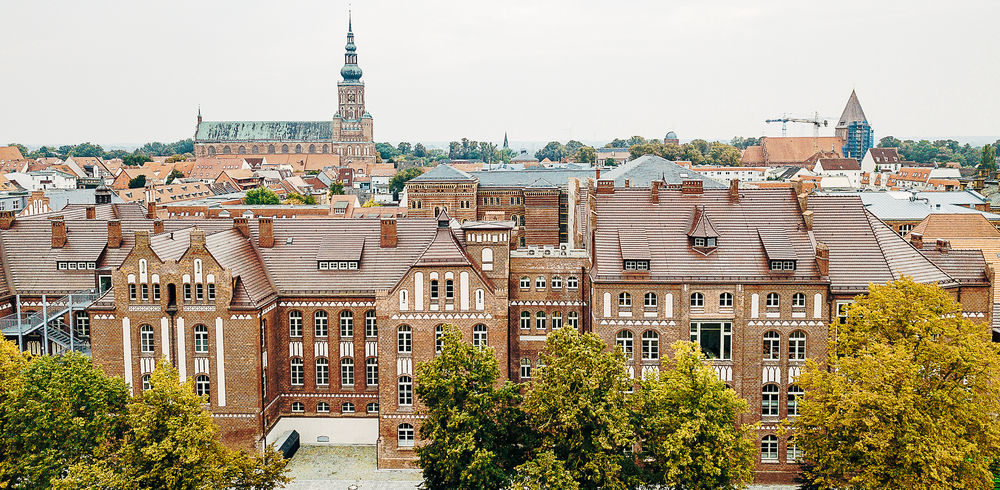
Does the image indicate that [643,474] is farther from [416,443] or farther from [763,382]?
[416,443]

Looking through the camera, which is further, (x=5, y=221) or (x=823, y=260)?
(x=5, y=221)

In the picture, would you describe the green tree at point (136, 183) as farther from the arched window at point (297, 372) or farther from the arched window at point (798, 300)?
the arched window at point (798, 300)

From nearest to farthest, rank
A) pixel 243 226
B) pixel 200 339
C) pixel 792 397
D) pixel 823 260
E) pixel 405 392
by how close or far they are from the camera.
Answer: pixel 823 260 → pixel 792 397 → pixel 200 339 → pixel 405 392 → pixel 243 226

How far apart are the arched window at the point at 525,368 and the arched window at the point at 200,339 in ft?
62.2

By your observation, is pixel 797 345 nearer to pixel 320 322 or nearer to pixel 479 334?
pixel 479 334

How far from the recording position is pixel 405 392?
50.8 metres

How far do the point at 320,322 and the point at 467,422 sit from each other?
18.4 meters

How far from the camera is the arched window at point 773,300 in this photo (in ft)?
156

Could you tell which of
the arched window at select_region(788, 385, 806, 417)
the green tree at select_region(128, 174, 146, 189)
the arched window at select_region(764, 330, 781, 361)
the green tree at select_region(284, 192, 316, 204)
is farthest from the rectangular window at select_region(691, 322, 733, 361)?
the green tree at select_region(128, 174, 146, 189)

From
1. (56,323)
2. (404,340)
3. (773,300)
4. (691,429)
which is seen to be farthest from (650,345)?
(56,323)

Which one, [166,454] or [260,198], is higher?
[260,198]

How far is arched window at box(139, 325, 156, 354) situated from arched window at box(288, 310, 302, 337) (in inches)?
313

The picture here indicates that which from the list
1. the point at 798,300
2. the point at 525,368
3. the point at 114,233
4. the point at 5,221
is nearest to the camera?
the point at 798,300

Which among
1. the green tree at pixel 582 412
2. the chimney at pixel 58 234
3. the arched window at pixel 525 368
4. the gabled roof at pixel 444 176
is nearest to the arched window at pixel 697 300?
the arched window at pixel 525 368
